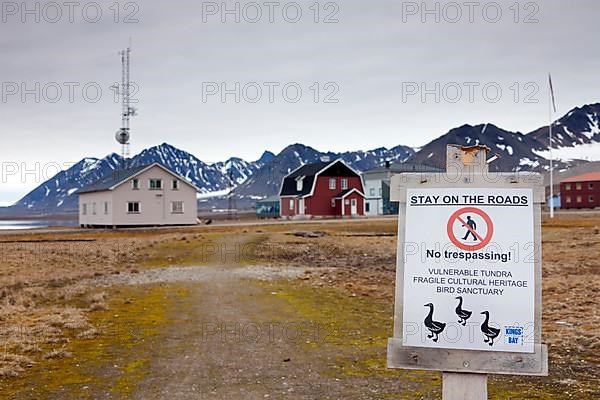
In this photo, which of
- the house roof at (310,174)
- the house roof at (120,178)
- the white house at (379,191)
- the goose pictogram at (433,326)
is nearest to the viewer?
the goose pictogram at (433,326)

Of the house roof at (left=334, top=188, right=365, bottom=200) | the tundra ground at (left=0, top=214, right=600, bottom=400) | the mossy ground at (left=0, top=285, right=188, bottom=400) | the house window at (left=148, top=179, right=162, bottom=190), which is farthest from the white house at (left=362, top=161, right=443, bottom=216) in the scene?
the mossy ground at (left=0, top=285, right=188, bottom=400)

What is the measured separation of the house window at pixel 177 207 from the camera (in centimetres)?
5944

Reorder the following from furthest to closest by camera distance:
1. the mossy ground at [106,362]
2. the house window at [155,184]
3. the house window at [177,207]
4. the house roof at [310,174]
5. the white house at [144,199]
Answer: the house roof at [310,174]
the house window at [177,207]
the house window at [155,184]
the white house at [144,199]
the mossy ground at [106,362]

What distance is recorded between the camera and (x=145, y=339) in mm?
10539

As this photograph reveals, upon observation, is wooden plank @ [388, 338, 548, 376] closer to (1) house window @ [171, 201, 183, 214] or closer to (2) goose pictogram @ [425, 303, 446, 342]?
(2) goose pictogram @ [425, 303, 446, 342]

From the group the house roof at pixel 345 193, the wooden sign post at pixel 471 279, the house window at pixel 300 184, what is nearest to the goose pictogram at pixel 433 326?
the wooden sign post at pixel 471 279

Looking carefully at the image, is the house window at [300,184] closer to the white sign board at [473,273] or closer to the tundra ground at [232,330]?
the tundra ground at [232,330]

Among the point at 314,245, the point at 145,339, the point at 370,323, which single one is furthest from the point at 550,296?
the point at 314,245

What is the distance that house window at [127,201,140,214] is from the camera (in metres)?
56.9

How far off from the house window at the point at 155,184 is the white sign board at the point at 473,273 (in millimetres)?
55988

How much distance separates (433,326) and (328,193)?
71920 millimetres

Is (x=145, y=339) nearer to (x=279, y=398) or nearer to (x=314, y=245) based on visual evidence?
(x=279, y=398)

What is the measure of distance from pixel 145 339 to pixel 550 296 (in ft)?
31.0

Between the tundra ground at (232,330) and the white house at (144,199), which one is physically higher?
the white house at (144,199)
